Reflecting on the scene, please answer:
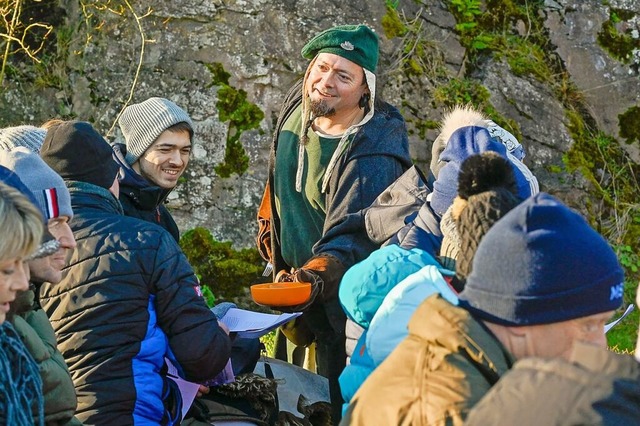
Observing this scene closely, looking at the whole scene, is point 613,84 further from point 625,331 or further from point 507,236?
point 507,236

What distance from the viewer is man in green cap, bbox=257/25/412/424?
440 centimetres

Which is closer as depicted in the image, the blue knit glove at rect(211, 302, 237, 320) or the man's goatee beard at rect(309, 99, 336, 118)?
the blue knit glove at rect(211, 302, 237, 320)

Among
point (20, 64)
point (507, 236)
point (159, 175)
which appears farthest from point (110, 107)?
point (507, 236)

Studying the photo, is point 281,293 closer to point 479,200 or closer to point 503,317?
point 479,200

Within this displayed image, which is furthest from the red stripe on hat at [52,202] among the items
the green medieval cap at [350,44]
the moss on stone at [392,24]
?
the moss on stone at [392,24]

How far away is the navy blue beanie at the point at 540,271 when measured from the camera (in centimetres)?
195

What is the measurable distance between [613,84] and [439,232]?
379 centimetres

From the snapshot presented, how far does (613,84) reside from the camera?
669cm

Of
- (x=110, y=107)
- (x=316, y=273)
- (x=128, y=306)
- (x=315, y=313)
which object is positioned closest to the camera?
(x=128, y=306)

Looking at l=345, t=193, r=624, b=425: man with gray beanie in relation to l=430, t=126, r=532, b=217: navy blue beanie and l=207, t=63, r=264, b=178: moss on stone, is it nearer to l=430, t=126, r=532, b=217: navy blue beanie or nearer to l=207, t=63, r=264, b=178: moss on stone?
l=430, t=126, r=532, b=217: navy blue beanie

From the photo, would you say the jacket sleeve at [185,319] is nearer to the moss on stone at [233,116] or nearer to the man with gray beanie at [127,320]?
the man with gray beanie at [127,320]

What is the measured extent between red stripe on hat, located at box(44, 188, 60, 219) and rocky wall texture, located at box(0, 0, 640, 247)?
2.77 meters

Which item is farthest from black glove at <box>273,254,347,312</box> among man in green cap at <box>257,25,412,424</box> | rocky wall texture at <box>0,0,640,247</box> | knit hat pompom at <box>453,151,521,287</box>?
rocky wall texture at <box>0,0,640,247</box>

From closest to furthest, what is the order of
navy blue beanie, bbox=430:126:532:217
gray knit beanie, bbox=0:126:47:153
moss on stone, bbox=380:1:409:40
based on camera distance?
navy blue beanie, bbox=430:126:532:217 → gray knit beanie, bbox=0:126:47:153 → moss on stone, bbox=380:1:409:40
